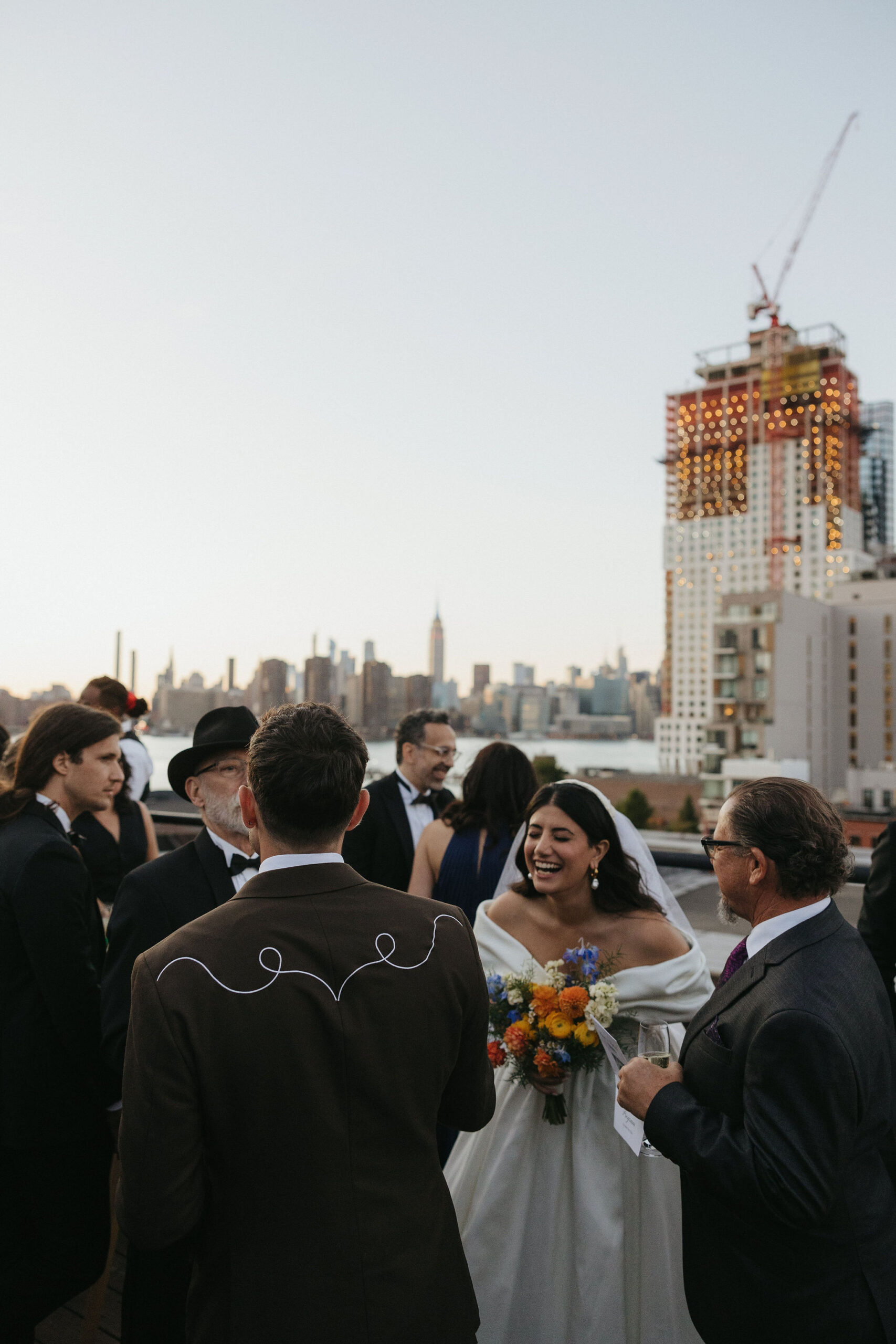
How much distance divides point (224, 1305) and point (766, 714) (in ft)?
195

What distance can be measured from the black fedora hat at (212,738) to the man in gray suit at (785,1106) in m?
1.42

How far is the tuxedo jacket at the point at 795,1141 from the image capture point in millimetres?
1288

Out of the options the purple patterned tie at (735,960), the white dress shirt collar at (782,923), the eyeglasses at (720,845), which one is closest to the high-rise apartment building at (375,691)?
the purple patterned tie at (735,960)

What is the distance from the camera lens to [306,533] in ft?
235

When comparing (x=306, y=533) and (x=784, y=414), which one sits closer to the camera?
(x=306, y=533)

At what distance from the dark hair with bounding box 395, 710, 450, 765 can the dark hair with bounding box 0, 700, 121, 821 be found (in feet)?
5.70

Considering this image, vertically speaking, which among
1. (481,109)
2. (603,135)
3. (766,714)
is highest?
(603,135)

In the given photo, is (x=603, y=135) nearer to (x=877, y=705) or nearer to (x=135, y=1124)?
(x=135, y=1124)

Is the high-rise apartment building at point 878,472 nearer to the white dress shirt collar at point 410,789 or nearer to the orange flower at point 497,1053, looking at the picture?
the white dress shirt collar at point 410,789

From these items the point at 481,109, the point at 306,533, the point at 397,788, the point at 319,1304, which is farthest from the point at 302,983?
the point at 306,533

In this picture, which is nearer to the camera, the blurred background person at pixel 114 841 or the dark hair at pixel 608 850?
the dark hair at pixel 608 850

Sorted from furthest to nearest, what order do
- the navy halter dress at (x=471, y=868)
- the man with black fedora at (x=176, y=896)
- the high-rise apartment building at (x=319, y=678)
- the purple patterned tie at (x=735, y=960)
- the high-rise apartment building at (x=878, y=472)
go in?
the high-rise apartment building at (x=878, y=472) < the high-rise apartment building at (x=319, y=678) < the navy halter dress at (x=471, y=868) < the purple patterned tie at (x=735, y=960) < the man with black fedora at (x=176, y=896)

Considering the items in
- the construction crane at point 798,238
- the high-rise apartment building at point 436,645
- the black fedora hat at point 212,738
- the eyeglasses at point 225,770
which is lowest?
the eyeglasses at point 225,770

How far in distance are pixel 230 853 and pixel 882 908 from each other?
6.20ft
